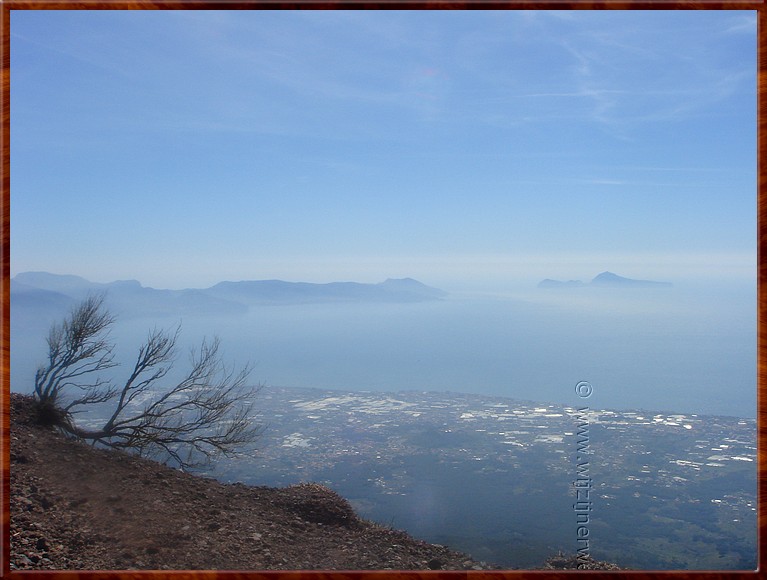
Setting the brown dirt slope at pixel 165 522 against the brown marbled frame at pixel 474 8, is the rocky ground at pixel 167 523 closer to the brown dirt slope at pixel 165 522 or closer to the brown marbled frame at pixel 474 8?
the brown dirt slope at pixel 165 522

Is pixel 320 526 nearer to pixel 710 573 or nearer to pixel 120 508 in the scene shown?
pixel 120 508

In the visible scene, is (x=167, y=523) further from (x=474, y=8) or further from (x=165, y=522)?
(x=474, y=8)

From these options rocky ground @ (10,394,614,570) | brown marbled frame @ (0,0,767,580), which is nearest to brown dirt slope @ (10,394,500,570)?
rocky ground @ (10,394,614,570)

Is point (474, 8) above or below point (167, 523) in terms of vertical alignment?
above

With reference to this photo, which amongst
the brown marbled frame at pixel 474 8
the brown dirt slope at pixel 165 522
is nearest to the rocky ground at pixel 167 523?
the brown dirt slope at pixel 165 522

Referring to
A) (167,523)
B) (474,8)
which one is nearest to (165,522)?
(167,523)

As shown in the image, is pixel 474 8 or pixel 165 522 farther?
pixel 165 522
